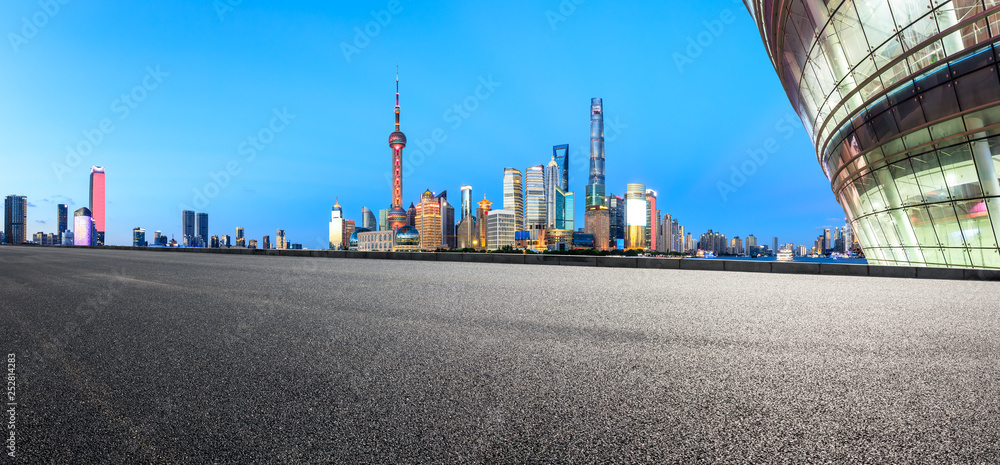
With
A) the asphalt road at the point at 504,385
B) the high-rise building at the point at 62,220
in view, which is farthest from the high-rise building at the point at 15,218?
the asphalt road at the point at 504,385

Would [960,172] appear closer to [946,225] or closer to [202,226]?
[946,225]

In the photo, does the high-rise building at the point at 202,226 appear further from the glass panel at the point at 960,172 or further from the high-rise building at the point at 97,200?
the glass panel at the point at 960,172

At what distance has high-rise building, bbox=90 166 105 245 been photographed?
15359 cm

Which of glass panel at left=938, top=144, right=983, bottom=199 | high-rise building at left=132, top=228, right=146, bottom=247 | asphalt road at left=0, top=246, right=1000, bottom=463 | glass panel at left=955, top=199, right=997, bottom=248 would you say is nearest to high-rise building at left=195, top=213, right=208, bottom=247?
high-rise building at left=132, top=228, right=146, bottom=247

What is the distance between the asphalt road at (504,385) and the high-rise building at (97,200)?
19489 cm

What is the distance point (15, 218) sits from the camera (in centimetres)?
18550

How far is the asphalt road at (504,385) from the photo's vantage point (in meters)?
2.47

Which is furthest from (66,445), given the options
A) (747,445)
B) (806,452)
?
(806,452)

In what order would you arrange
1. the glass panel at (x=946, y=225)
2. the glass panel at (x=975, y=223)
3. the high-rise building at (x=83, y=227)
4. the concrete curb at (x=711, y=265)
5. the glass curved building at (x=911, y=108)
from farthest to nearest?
the high-rise building at (x=83, y=227) < the glass panel at (x=946, y=225) < the glass panel at (x=975, y=223) < the glass curved building at (x=911, y=108) < the concrete curb at (x=711, y=265)

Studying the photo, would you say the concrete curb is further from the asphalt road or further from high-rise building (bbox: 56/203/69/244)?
high-rise building (bbox: 56/203/69/244)

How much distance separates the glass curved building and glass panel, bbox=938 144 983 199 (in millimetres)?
32

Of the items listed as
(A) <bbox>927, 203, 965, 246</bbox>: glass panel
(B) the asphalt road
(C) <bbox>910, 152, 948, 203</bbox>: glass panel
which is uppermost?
(C) <bbox>910, 152, 948, 203</bbox>: glass panel

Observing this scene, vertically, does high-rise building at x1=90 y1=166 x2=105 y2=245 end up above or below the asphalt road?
above

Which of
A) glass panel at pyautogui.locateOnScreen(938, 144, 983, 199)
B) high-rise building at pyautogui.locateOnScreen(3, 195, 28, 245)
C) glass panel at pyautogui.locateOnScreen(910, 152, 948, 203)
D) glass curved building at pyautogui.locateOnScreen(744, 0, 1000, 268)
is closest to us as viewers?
glass curved building at pyautogui.locateOnScreen(744, 0, 1000, 268)
